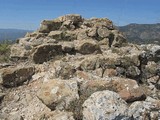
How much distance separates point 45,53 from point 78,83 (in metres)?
4.98

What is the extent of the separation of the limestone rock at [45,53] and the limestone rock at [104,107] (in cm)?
701

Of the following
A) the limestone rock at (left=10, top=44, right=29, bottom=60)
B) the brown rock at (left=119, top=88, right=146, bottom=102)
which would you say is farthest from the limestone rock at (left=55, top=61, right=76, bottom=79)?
the limestone rock at (left=10, top=44, right=29, bottom=60)

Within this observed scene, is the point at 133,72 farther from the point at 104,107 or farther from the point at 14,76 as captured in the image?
the point at 14,76

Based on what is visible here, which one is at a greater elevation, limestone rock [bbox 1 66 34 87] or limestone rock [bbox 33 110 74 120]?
limestone rock [bbox 1 66 34 87]

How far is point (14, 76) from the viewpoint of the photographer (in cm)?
1562

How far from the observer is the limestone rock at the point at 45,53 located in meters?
18.1

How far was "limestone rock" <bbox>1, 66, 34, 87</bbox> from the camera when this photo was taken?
15.4 m

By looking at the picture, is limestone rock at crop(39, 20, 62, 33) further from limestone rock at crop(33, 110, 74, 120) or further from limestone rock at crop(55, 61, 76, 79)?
limestone rock at crop(33, 110, 74, 120)

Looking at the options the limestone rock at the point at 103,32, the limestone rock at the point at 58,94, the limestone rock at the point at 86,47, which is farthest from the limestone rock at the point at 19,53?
the limestone rock at the point at 103,32

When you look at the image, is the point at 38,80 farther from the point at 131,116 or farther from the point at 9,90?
the point at 131,116

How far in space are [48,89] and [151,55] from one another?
8764 mm

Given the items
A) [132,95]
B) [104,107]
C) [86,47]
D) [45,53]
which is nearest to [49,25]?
[86,47]

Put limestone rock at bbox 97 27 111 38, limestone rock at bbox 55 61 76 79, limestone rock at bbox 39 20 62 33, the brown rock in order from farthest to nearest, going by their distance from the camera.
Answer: limestone rock at bbox 39 20 62 33 → limestone rock at bbox 97 27 111 38 → limestone rock at bbox 55 61 76 79 → the brown rock

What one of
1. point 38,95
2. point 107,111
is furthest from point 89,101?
point 38,95
